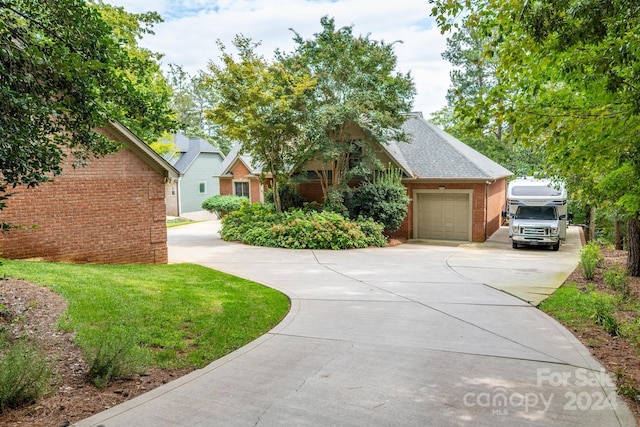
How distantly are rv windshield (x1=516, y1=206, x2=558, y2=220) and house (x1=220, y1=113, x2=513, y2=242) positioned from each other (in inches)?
71.8

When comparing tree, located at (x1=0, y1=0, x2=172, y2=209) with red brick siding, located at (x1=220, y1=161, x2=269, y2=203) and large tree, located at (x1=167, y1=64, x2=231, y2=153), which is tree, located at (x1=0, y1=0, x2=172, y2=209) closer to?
red brick siding, located at (x1=220, y1=161, x2=269, y2=203)

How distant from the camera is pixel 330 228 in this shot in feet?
57.1

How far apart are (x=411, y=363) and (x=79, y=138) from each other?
5049 millimetres

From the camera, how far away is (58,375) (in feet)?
16.2

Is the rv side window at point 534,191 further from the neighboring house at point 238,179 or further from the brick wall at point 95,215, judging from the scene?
the neighboring house at point 238,179

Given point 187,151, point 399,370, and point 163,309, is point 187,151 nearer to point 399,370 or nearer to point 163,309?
point 163,309

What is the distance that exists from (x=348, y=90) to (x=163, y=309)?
538 inches

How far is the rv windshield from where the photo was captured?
1763 centimetres

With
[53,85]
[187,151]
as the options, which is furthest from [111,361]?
[187,151]

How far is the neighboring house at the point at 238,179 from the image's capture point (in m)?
30.6

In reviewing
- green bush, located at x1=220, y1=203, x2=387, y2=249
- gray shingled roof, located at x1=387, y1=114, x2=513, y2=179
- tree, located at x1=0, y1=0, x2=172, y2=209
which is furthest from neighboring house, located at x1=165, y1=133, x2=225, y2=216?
tree, located at x1=0, y1=0, x2=172, y2=209

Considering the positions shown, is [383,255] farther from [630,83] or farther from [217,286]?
[630,83]

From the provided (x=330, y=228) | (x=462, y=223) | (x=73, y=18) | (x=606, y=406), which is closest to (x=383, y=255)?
(x=330, y=228)

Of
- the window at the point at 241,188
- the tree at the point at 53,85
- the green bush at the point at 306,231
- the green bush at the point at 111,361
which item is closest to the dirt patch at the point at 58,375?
the green bush at the point at 111,361
